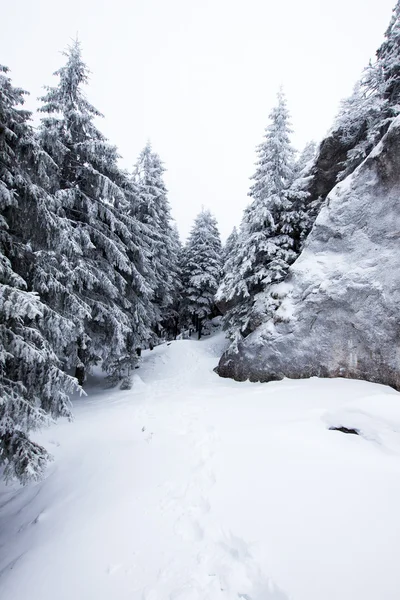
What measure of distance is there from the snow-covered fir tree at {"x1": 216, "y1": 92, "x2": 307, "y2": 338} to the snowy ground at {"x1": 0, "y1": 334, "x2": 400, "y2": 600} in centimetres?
544

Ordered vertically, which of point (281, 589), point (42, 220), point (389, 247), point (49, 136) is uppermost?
point (49, 136)

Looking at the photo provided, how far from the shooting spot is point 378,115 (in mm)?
11469

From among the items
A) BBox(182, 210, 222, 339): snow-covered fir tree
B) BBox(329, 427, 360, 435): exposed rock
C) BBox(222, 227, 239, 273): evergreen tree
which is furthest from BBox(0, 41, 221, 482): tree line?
BBox(329, 427, 360, 435): exposed rock

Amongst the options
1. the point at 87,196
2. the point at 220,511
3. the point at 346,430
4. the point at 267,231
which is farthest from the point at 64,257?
the point at 267,231

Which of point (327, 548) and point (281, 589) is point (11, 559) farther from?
point (327, 548)

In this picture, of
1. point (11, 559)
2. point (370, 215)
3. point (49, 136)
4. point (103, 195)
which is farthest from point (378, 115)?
point (11, 559)

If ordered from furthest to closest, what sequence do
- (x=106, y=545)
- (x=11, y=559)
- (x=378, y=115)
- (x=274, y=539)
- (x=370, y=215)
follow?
(x=378, y=115), (x=370, y=215), (x=11, y=559), (x=106, y=545), (x=274, y=539)

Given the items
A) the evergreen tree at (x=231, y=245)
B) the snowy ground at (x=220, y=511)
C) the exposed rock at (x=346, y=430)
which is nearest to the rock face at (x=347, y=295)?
the snowy ground at (x=220, y=511)

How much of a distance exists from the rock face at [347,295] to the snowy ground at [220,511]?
170 cm

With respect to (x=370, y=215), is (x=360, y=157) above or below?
above

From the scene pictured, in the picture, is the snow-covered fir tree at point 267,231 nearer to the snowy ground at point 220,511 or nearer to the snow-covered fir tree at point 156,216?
the snowy ground at point 220,511

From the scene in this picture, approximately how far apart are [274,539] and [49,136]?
12097 mm

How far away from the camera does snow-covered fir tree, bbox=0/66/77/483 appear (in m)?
4.67

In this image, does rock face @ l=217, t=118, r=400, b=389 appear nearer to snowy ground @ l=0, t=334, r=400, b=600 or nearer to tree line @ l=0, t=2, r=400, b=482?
tree line @ l=0, t=2, r=400, b=482
